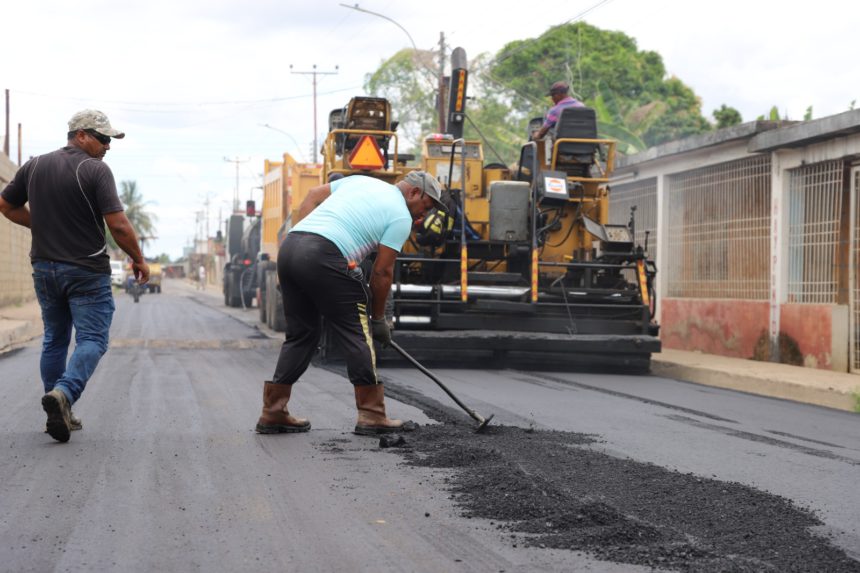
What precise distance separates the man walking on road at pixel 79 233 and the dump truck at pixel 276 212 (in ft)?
31.5

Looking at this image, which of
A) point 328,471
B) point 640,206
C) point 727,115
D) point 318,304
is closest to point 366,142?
point 318,304

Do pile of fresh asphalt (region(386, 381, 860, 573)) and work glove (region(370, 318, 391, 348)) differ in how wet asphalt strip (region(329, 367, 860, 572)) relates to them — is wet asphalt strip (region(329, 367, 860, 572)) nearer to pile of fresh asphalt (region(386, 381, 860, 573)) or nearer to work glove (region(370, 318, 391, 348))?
pile of fresh asphalt (region(386, 381, 860, 573))

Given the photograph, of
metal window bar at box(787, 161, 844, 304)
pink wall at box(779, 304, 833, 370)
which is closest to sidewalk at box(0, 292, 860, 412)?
pink wall at box(779, 304, 833, 370)

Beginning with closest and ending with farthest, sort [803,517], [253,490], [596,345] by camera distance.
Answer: [803,517] → [253,490] → [596,345]

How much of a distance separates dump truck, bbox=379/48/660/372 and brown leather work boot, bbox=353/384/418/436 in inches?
193

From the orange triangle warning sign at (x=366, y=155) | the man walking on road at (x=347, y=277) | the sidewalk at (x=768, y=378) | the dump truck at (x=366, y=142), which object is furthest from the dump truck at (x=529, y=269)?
the man walking on road at (x=347, y=277)

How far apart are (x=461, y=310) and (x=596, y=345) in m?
1.55

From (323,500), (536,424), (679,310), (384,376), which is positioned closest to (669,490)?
(323,500)

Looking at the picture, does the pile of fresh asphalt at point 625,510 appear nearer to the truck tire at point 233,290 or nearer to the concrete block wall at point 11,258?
the concrete block wall at point 11,258

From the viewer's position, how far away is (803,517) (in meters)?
4.27

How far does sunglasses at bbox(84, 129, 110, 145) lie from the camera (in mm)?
6078

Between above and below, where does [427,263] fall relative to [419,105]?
below

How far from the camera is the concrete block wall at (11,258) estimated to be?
25.7m

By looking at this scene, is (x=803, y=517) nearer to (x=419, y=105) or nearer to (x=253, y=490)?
(x=253, y=490)
